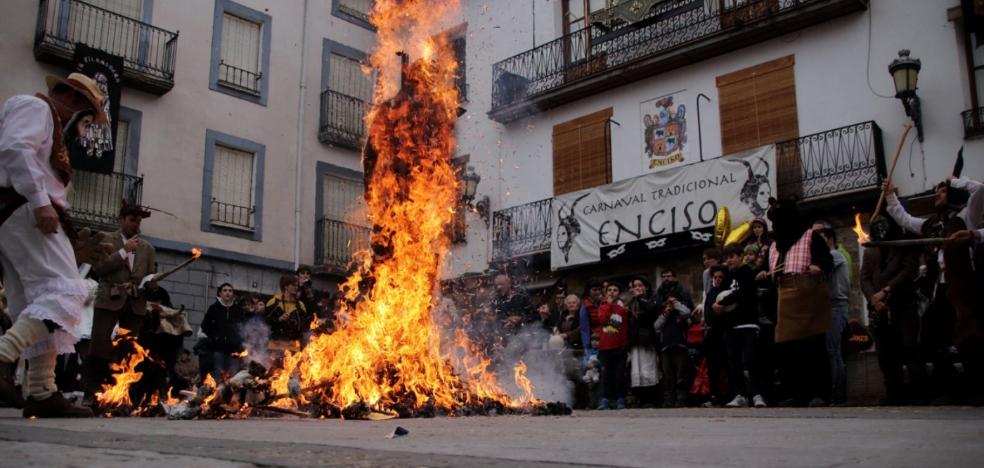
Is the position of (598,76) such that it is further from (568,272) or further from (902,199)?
(902,199)

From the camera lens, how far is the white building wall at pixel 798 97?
13867 mm

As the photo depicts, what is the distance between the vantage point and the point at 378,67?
10094 mm

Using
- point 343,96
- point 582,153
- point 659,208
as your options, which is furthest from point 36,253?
point 343,96

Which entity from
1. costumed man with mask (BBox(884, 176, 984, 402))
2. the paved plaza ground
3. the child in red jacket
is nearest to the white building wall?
the child in red jacket

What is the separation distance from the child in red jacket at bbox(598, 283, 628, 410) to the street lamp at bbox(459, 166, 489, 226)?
7929 millimetres

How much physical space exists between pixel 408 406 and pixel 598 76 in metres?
13.2

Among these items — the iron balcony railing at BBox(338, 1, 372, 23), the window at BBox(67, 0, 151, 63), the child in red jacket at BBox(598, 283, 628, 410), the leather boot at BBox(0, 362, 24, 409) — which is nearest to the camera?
the leather boot at BBox(0, 362, 24, 409)

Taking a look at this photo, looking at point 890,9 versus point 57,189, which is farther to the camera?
point 890,9

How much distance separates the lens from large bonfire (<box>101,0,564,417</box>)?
20.7 ft

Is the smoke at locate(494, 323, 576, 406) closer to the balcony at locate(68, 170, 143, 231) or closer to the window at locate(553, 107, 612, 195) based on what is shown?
the window at locate(553, 107, 612, 195)

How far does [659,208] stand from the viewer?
53.4ft

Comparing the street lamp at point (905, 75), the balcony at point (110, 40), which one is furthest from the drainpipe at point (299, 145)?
the street lamp at point (905, 75)

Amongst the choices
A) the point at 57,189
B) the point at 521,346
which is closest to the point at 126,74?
the point at 521,346

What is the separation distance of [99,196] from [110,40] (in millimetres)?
3521
